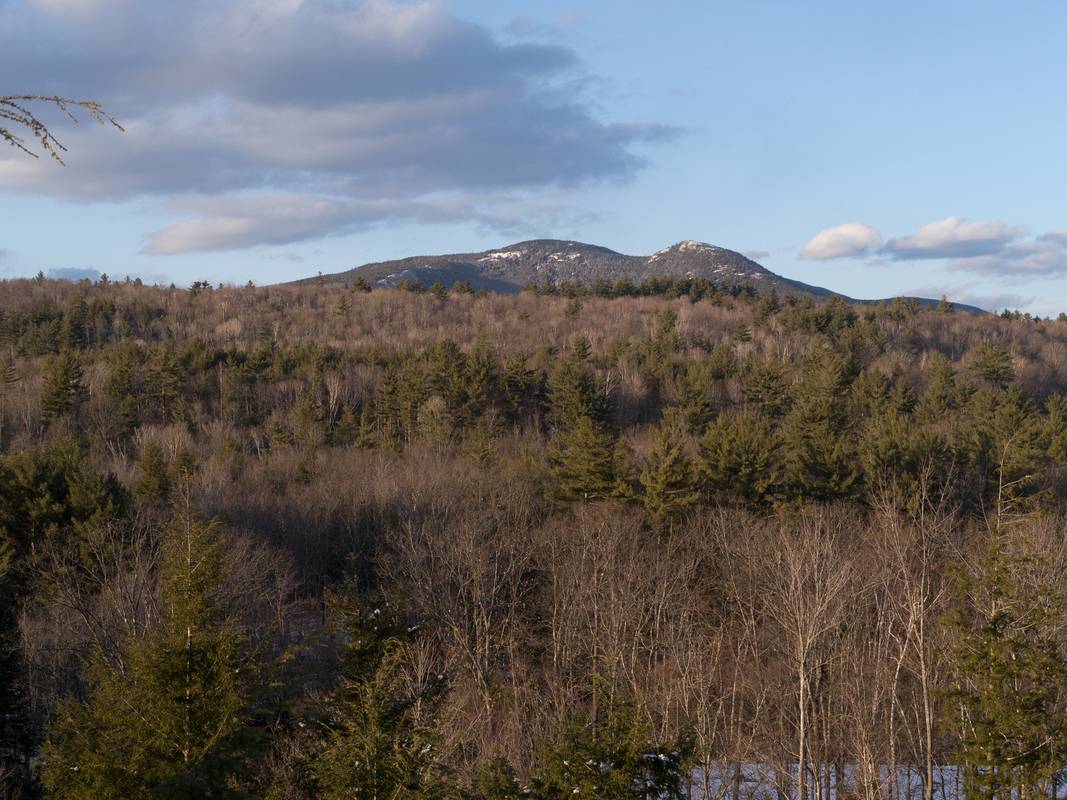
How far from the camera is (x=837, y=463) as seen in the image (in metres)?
38.8

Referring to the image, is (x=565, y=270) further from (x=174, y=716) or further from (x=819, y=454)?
(x=174, y=716)

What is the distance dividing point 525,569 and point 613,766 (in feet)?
77.8

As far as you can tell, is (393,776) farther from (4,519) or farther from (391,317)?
(391,317)

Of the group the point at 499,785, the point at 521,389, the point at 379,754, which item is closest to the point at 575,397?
the point at 521,389

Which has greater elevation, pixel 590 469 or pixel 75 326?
pixel 75 326

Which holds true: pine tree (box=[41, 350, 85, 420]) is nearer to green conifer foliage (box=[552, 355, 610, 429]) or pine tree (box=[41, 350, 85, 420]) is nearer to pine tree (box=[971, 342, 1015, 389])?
green conifer foliage (box=[552, 355, 610, 429])

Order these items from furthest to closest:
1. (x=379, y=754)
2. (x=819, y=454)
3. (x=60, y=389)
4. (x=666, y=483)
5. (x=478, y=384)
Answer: (x=478, y=384) → (x=60, y=389) → (x=819, y=454) → (x=666, y=483) → (x=379, y=754)

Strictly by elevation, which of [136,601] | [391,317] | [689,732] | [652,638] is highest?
[391,317]

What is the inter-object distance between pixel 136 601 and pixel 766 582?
58.9 ft

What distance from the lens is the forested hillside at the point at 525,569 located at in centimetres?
1013

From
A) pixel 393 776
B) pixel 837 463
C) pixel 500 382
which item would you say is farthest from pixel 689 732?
pixel 500 382

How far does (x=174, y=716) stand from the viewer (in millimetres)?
9656

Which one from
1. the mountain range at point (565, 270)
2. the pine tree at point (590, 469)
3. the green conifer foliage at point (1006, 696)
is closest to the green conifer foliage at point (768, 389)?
the pine tree at point (590, 469)

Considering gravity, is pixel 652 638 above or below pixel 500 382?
below
